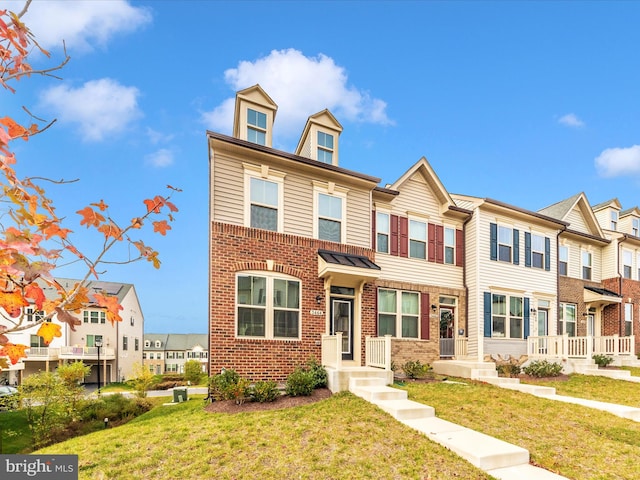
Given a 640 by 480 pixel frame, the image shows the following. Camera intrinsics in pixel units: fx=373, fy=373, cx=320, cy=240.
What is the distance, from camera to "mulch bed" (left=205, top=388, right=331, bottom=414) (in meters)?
9.07

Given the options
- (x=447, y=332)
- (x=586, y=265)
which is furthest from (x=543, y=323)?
(x=447, y=332)

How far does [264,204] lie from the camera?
38.5ft

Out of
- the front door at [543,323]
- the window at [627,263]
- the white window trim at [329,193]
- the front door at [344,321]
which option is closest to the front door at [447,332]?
the front door at [344,321]

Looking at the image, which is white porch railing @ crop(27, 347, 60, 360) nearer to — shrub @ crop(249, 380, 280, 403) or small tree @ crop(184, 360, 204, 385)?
small tree @ crop(184, 360, 204, 385)

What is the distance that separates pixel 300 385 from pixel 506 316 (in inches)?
431

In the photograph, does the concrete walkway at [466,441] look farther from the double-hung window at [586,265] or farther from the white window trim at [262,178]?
the double-hung window at [586,265]

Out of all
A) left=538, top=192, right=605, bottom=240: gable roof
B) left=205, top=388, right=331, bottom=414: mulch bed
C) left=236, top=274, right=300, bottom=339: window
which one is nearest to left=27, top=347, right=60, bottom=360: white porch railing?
left=236, top=274, right=300, bottom=339: window

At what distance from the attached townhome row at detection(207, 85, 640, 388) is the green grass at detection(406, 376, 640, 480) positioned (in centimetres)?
261

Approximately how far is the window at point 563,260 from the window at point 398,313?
9.64m

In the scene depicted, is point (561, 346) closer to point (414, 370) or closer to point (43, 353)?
point (414, 370)

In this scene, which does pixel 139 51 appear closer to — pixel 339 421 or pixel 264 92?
pixel 264 92

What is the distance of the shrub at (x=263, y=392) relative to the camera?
959 centimetres

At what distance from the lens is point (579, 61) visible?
16469mm

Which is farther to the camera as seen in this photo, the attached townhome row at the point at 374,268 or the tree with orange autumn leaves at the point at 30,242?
the attached townhome row at the point at 374,268
